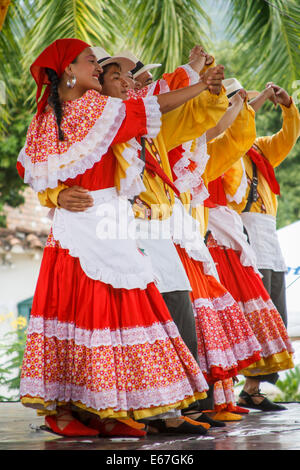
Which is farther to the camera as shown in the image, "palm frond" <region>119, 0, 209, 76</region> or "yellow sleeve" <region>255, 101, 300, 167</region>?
"palm frond" <region>119, 0, 209, 76</region>

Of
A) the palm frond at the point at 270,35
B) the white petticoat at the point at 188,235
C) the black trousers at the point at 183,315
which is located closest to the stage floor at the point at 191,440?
the black trousers at the point at 183,315

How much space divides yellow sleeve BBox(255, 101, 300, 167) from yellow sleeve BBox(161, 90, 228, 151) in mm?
1631

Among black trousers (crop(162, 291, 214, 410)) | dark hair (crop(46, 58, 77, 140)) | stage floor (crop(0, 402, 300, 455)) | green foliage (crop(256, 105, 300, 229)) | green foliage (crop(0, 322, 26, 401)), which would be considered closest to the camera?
stage floor (crop(0, 402, 300, 455))

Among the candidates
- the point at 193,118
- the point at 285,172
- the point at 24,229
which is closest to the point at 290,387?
the point at 193,118

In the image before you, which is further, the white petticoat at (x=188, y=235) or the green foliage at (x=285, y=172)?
the green foliage at (x=285, y=172)

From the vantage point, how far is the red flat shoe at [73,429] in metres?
3.36

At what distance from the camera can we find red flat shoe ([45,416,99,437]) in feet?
11.0

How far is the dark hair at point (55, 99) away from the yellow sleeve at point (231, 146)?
121 cm

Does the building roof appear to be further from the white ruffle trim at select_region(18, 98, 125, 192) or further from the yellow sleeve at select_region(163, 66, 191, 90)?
the white ruffle trim at select_region(18, 98, 125, 192)

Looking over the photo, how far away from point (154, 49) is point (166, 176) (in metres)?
3.82

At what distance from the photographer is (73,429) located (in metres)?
3.38

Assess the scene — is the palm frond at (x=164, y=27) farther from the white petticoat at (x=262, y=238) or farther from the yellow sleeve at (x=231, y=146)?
the yellow sleeve at (x=231, y=146)

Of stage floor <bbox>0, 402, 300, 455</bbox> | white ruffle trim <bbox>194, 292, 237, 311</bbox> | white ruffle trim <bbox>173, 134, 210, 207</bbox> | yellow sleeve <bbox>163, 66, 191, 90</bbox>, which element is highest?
yellow sleeve <bbox>163, 66, 191, 90</bbox>

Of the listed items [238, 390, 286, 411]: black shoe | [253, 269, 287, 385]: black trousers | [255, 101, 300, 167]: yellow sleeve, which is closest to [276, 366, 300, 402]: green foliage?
[253, 269, 287, 385]: black trousers
